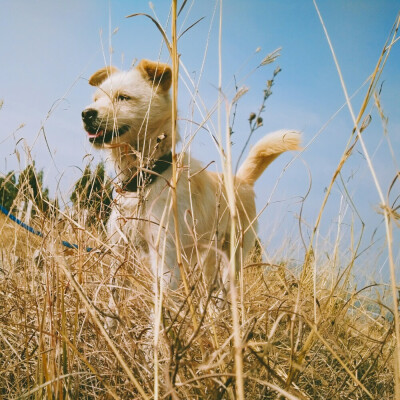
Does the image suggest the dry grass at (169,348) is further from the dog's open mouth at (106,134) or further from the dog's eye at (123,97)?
the dog's eye at (123,97)

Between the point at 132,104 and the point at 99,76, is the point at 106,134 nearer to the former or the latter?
the point at 132,104

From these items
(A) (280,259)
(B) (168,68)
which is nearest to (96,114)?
(B) (168,68)

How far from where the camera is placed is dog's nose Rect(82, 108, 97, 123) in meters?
2.40

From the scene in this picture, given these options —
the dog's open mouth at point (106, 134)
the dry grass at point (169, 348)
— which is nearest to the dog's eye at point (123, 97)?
the dog's open mouth at point (106, 134)

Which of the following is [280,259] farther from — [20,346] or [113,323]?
[20,346]

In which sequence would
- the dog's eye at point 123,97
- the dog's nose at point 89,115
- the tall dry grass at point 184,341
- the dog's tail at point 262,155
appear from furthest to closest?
the dog's tail at point 262,155, the dog's eye at point 123,97, the dog's nose at point 89,115, the tall dry grass at point 184,341

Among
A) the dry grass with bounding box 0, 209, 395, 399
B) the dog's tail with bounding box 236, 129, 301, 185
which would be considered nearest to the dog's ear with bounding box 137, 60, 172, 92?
the dog's tail with bounding box 236, 129, 301, 185

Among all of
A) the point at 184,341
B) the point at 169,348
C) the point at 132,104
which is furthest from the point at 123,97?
the point at 169,348

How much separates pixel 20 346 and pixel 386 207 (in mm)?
1267

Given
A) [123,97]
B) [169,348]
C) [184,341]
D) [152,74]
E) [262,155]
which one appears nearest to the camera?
[169,348]

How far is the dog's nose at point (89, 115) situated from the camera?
2.40 metres

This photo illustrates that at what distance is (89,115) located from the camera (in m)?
2.42

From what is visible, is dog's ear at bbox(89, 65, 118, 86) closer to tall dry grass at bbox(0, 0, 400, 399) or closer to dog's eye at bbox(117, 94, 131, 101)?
dog's eye at bbox(117, 94, 131, 101)

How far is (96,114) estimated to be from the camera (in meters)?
2.42
